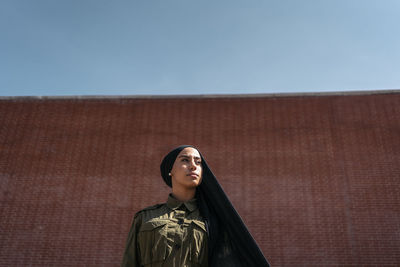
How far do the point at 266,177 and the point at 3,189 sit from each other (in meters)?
6.93

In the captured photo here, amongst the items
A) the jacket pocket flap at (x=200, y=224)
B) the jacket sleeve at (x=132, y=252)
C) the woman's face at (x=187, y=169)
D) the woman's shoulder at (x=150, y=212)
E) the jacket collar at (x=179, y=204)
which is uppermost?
the woman's face at (x=187, y=169)

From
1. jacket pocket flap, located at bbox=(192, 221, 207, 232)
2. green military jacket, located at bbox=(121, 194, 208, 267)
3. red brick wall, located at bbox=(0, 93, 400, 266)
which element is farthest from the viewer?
red brick wall, located at bbox=(0, 93, 400, 266)

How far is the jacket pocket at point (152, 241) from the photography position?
1798mm

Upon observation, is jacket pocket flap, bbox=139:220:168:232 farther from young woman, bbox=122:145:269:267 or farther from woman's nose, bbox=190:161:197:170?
woman's nose, bbox=190:161:197:170

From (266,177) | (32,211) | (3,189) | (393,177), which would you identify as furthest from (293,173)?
(3,189)

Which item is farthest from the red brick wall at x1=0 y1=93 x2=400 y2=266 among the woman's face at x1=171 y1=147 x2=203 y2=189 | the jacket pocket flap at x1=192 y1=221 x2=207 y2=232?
the jacket pocket flap at x1=192 y1=221 x2=207 y2=232

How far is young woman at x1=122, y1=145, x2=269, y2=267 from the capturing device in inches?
71.1

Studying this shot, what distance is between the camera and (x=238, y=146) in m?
9.77

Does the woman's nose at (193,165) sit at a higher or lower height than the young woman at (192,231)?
higher

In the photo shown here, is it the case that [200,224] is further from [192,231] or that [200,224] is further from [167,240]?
[167,240]

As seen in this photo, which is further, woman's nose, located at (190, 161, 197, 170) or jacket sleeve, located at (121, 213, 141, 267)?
woman's nose, located at (190, 161, 197, 170)

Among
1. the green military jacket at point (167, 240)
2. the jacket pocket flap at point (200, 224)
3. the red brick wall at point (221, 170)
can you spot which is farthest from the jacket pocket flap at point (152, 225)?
the red brick wall at point (221, 170)

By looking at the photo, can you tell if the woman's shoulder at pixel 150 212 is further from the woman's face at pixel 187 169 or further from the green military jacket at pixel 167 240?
the woman's face at pixel 187 169

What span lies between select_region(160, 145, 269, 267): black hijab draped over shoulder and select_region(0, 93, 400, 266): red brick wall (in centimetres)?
720
